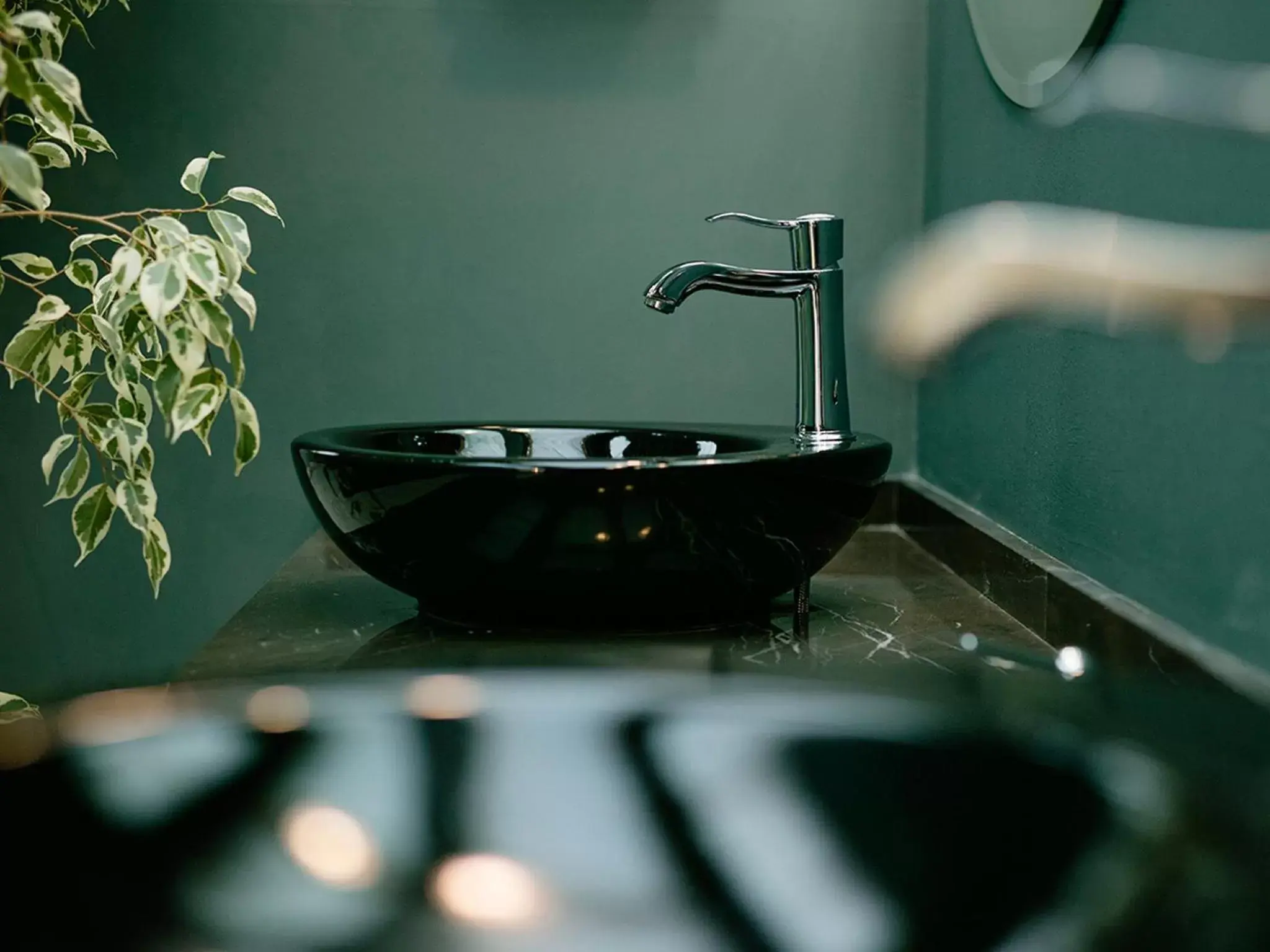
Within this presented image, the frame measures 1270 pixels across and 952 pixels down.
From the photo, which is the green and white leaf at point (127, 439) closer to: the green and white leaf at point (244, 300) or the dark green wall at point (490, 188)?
the green and white leaf at point (244, 300)

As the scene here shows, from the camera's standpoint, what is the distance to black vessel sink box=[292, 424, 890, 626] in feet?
2.67

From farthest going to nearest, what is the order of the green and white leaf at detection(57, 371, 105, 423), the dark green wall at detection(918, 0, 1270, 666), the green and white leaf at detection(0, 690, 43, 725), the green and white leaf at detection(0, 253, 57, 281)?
1. the green and white leaf at detection(0, 253, 57, 281)
2. the green and white leaf at detection(57, 371, 105, 423)
3. the dark green wall at detection(918, 0, 1270, 666)
4. the green and white leaf at detection(0, 690, 43, 725)

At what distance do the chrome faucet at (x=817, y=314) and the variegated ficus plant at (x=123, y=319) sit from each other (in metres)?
0.37

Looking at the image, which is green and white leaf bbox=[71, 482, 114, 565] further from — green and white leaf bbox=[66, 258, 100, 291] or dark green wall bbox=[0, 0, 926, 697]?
dark green wall bbox=[0, 0, 926, 697]

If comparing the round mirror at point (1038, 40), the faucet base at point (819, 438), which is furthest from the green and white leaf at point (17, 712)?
the round mirror at point (1038, 40)

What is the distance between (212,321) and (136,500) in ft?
0.66

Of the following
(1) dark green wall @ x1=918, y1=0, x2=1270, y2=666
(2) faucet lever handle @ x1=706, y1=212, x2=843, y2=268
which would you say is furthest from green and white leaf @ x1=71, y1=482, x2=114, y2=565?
(1) dark green wall @ x1=918, y1=0, x2=1270, y2=666

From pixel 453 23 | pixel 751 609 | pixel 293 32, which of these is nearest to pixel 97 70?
pixel 293 32

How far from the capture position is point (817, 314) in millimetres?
1053

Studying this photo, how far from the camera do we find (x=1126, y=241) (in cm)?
62

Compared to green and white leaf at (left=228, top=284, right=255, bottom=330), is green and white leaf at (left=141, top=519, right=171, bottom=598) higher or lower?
lower

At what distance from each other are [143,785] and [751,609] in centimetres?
50

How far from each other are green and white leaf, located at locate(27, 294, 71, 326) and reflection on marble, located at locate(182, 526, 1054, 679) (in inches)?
12.0

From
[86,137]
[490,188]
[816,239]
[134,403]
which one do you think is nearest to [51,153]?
[86,137]
